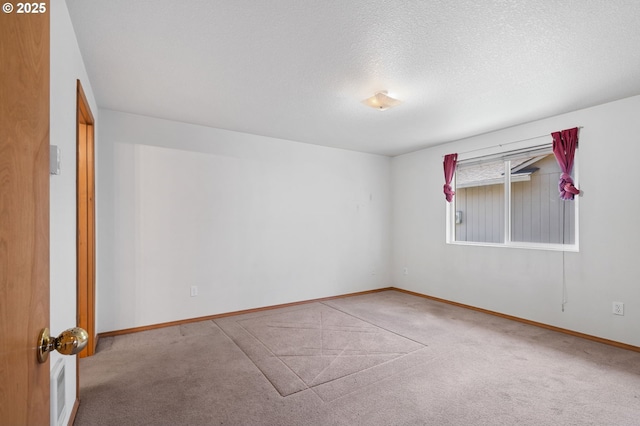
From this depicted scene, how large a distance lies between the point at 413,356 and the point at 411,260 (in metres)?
2.79

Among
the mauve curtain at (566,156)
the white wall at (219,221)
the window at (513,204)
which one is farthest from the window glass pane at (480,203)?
the white wall at (219,221)

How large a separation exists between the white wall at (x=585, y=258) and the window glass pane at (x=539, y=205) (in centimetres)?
19

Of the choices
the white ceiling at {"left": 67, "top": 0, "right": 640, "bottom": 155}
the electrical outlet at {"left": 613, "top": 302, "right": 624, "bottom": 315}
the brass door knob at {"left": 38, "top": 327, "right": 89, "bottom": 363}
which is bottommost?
the electrical outlet at {"left": 613, "top": 302, "right": 624, "bottom": 315}

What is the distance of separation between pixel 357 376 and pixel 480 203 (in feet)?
10.9

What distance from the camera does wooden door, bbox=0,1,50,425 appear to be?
583mm

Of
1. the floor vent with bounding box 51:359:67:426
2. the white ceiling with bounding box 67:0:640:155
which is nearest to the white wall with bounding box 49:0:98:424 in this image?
the floor vent with bounding box 51:359:67:426

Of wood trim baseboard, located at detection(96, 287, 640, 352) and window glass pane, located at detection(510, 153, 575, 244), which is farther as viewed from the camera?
window glass pane, located at detection(510, 153, 575, 244)

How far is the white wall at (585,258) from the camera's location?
315cm

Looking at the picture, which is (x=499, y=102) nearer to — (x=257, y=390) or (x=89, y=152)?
(x=257, y=390)

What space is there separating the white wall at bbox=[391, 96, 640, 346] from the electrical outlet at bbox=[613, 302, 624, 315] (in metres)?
0.04

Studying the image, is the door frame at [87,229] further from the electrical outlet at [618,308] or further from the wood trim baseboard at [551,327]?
the electrical outlet at [618,308]

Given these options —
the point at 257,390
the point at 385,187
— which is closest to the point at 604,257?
the point at 385,187

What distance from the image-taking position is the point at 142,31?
2.09m

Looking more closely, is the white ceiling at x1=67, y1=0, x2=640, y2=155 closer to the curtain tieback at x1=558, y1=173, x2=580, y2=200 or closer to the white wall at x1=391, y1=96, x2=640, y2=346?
the white wall at x1=391, y1=96, x2=640, y2=346
